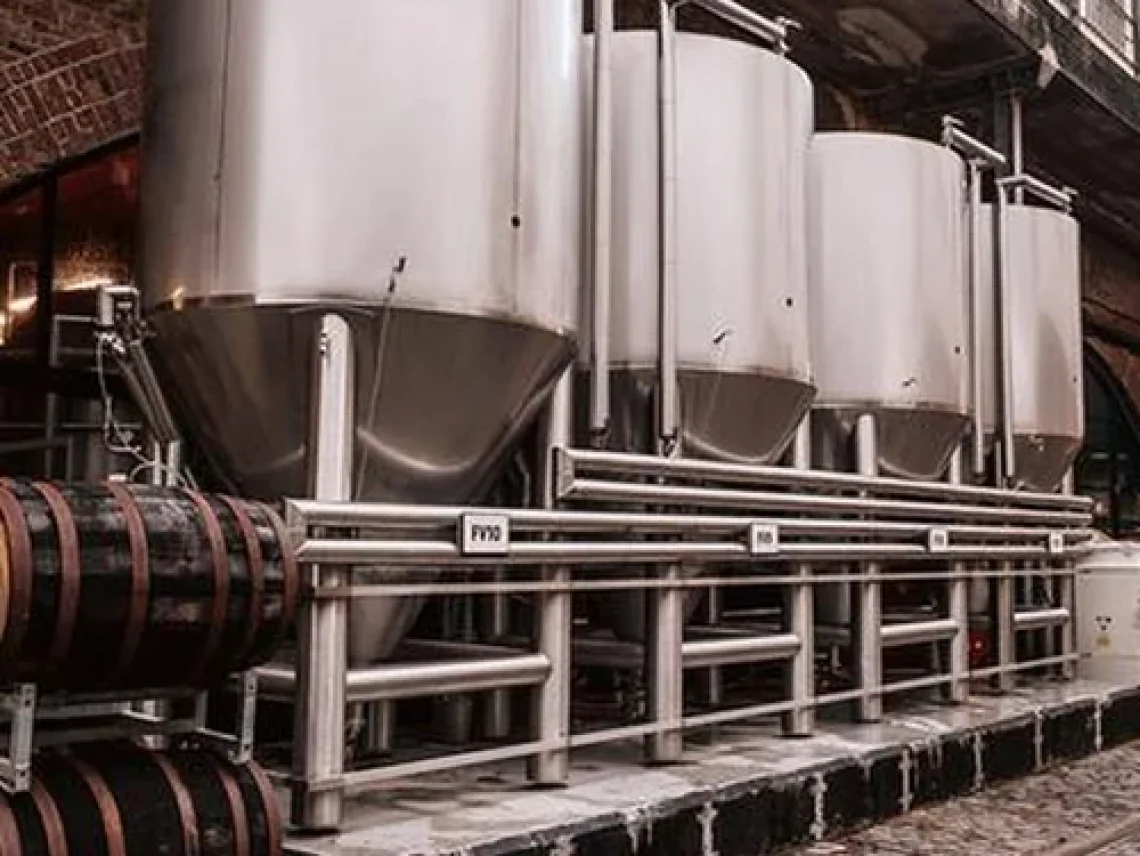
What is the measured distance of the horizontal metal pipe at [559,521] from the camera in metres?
2.87

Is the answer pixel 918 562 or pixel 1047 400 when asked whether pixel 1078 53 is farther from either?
pixel 918 562

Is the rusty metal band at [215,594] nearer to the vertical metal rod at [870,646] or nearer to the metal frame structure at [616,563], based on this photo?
the metal frame structure at [616,563]

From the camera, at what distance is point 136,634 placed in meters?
2.23

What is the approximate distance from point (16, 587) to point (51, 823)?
0.41m

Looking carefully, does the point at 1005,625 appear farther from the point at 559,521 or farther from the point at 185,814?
the point at 185,814

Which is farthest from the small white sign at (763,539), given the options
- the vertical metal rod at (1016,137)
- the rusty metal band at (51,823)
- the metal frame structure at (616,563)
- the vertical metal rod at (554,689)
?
the vertical metal rod at (1016,137)

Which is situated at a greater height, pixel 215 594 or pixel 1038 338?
pixel 1038 338

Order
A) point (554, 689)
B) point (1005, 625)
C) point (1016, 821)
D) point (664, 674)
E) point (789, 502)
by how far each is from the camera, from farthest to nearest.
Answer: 1. point (1005, 625)
2. point (789, 502)
3. point (1016, 821)
4. point (664, 674)
5. point (554, 689)

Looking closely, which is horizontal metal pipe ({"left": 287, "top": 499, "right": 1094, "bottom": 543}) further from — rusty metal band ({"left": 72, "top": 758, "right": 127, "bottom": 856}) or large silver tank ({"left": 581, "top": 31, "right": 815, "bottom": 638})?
rusty metal band ({"left": 72, "top": 758, "right": 127, "bottom": 856})

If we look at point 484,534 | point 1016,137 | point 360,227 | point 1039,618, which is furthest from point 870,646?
point 1016,137

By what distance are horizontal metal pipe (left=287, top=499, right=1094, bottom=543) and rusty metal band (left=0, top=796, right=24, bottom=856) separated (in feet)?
2.87

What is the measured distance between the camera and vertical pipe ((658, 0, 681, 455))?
397 cm

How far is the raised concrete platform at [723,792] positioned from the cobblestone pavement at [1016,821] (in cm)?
6

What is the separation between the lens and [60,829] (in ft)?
7.07
